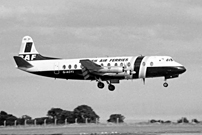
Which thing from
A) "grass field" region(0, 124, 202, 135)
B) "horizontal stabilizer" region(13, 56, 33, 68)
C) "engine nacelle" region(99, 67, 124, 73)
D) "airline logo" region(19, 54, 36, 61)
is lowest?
"grass field" region(0, 124, 202, 135)

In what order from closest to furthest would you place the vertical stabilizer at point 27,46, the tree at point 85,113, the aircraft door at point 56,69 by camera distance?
the aircraft door at point 56,69, the vertical stabilizer at point 27,46, the tree at point 85,113

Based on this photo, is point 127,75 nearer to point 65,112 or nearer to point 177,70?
point 177,70

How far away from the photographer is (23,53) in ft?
346

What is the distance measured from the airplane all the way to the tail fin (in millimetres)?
1078

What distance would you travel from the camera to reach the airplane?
3536 inches

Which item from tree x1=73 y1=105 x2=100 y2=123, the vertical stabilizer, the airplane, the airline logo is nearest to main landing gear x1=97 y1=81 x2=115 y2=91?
the airplane

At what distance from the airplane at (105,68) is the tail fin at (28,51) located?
3.54 ft

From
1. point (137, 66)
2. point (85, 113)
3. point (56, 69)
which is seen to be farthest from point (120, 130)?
point (85, 113)

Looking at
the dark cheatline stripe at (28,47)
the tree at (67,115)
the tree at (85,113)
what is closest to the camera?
the dark cheatline stripe at (28,47)

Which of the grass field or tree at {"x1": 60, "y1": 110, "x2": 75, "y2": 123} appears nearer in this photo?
the grass field

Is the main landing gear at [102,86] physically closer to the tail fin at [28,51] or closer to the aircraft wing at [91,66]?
the aircraft wing at [91,66]

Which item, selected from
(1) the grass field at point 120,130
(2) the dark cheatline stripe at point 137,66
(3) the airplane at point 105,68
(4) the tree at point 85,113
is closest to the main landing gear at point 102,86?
(3) the airplane at point 105,68

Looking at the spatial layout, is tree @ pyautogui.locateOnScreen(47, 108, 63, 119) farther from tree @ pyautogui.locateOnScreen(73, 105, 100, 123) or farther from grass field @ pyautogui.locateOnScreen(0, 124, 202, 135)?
grass field @ pyautogui.locateOnScreen(0, 124, 202, 135)

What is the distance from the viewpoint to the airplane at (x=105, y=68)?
89812 millimetres
